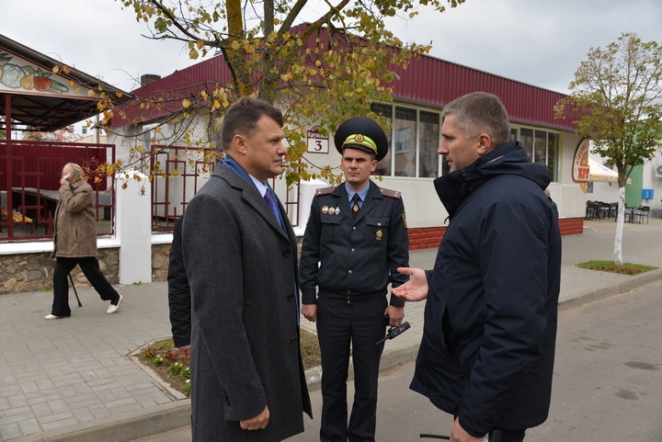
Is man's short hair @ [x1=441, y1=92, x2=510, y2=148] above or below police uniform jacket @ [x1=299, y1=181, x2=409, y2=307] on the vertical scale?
above

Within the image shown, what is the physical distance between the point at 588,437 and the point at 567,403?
2.04 feet

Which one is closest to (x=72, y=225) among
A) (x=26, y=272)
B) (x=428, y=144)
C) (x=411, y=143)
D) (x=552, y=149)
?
(x=26, y=272)

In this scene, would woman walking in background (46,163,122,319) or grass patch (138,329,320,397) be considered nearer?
grass patch (138,329,320,397)

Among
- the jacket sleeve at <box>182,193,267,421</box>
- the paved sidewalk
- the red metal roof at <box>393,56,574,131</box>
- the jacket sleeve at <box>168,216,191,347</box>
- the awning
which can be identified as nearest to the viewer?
the jacket sleeve at <box>182,193,267,421</box>

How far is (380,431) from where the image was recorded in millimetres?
3854

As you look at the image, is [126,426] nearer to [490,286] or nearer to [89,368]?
[89,368]

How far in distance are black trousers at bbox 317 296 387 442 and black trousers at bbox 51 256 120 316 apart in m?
4.15

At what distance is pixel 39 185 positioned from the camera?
741cm

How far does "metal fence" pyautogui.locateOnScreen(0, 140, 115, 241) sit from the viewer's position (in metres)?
7.22

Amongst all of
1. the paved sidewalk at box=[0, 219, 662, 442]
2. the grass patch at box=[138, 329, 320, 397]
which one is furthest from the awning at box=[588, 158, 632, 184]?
the grass patch at box=[138, 329, 320, 397]

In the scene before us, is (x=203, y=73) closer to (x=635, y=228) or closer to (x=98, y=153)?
(x=98, y=153)

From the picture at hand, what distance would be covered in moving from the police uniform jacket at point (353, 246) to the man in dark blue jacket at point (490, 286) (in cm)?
107

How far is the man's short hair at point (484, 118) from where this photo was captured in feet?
6.81

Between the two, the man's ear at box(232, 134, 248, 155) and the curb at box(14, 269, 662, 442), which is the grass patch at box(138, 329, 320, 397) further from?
the man's ear at box(232, 134, 248, 155)
